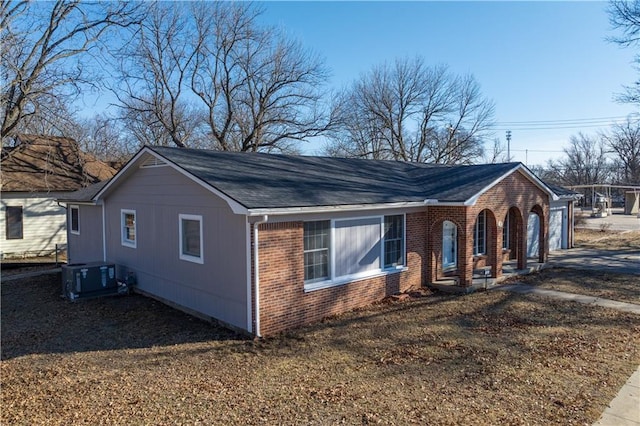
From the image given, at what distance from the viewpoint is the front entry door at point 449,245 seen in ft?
46.5

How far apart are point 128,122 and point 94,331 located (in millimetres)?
25245

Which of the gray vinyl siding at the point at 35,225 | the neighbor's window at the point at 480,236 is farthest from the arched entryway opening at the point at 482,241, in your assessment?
the gray vinyl siding at the point at 35,225

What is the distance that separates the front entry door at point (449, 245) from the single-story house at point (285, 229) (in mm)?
54

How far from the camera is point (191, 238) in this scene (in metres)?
10.3

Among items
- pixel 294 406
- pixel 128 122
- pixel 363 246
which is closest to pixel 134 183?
pixel 363 246

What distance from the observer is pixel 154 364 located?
23.9ft

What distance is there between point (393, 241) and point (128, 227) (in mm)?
7974

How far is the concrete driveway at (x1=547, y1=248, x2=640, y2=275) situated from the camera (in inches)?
634

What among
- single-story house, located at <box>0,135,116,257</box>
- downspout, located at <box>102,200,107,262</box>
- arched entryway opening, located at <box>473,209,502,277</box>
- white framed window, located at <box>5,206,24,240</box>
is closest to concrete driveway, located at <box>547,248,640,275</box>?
arched entryway opening, located at <box>473,209,502,277</box>

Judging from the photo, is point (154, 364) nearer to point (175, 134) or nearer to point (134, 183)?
point (134, 183)

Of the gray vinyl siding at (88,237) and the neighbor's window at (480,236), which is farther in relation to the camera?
the neighbor's window at (480,236)

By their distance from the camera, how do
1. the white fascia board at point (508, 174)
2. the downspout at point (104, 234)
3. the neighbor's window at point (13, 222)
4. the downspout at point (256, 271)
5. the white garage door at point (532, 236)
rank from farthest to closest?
the neighbor's window at point (13, 222) → the white garage door at point (532, 236) → the downspout at point (104, 234) → the white fascia board at point (508, 174) → the downspout at point (256, 271)

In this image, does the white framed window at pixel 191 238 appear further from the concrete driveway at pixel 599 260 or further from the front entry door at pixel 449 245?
the concrete driveway at pixel 599 260

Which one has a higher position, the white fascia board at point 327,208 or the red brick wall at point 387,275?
the white fascia board at point 327,208
